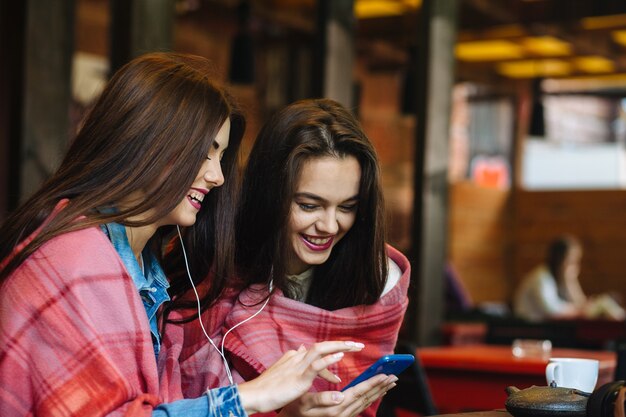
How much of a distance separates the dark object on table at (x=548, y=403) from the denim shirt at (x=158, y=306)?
21.3 inches

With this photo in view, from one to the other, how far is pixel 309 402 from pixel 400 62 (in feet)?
28.0

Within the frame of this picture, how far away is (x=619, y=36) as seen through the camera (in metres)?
8.42

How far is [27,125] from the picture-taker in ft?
13.5

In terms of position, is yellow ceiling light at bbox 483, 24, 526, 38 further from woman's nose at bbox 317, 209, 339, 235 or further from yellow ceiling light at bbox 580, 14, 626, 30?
woman's nose at bbox 317, 209, 339, 235

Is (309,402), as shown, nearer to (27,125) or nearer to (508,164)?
(27,125)

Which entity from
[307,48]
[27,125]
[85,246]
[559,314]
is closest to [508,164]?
[307,48]

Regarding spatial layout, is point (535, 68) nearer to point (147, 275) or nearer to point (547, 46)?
point (547, 46)

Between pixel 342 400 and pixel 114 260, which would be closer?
pixel 114 260

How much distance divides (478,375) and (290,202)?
2.02 metres

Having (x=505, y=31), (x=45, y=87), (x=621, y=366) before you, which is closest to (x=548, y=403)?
(x=621, y=366)

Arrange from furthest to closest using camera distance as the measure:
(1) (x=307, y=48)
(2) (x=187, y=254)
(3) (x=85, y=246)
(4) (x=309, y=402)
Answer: (1) (x=307, y=48), (2) (x=187, y=254), (4) (x=309, y=402), (3) (x=85, y=246)

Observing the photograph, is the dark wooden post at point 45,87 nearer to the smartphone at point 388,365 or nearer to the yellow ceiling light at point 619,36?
the smartphone at point 388,365

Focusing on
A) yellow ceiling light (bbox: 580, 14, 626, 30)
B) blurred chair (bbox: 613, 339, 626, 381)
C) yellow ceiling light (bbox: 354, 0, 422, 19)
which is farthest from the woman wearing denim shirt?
yellow ceiling light (bbox: 580, 14, 626, 30)

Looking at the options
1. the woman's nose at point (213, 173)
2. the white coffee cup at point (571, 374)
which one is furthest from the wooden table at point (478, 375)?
the woman's nose at point (213, 173)
